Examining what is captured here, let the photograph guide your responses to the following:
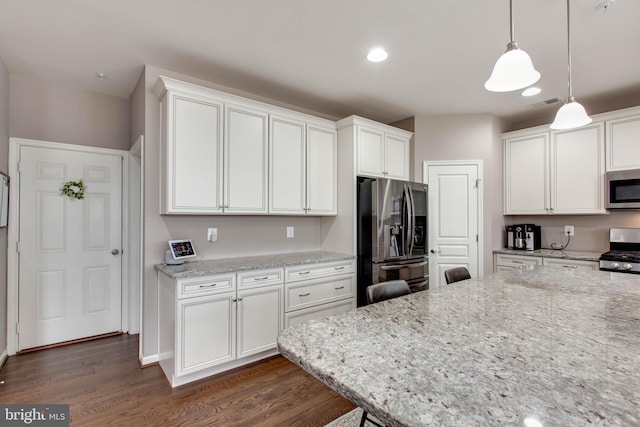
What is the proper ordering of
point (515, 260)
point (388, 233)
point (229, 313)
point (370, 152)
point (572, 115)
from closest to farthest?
point (572, 115)
point (229, 313)
point (388, 233)
point (370, 152)
point (515, 260)

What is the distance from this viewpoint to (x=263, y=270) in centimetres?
278

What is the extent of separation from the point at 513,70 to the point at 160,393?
3020 mm

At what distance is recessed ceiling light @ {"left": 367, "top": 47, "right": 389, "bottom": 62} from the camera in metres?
2.55

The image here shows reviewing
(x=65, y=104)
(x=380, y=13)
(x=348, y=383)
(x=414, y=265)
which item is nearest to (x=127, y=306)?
(x=65, y=104)

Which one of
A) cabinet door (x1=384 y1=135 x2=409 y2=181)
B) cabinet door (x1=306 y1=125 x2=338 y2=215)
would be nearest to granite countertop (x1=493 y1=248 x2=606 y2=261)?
cabinet door (x1=384 y1=135 x2=409 y2=181)

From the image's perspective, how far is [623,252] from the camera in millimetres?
3291

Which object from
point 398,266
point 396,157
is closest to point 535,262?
point 398,266

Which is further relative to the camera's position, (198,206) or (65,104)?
(65,104)

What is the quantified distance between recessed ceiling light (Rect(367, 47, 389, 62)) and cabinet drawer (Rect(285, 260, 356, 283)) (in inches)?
77.0

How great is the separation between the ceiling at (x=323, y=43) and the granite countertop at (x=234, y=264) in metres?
1.78

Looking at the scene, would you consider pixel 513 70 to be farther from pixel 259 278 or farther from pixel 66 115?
pixel 66 115

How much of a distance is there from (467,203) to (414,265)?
112 cm

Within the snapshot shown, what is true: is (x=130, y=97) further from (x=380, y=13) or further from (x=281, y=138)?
(x=380, y=13)

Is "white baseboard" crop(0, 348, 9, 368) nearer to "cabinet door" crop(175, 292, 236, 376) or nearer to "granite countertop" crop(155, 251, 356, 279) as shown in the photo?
"granite countertop" crop(155, 251, 356, 279)
